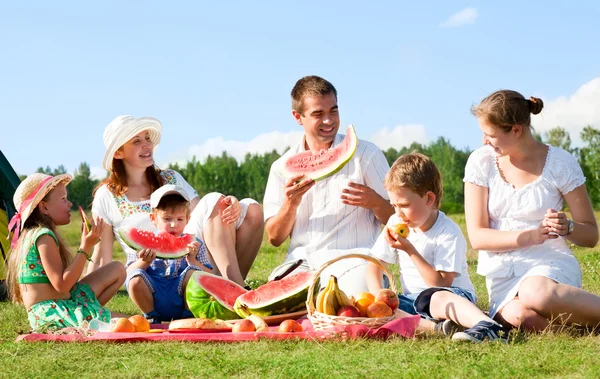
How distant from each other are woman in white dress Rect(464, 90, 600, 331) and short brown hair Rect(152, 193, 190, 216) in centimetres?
239

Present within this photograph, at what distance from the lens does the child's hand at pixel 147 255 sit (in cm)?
603

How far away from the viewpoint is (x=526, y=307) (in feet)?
16.3

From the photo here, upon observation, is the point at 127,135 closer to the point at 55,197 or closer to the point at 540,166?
the point at 55,197

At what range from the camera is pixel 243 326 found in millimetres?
5203

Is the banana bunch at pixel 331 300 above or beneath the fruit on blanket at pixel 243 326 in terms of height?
above

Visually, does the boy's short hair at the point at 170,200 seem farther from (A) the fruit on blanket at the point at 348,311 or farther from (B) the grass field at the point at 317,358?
(A) the fruit on blanket at the point at 348,311

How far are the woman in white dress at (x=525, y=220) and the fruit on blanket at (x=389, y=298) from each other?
719mm

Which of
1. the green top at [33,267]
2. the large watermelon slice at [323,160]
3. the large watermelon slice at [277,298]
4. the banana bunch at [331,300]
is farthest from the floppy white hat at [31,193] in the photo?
the banana bunch at [331,300]

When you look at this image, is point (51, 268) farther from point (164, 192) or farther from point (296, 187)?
point (296, 187)

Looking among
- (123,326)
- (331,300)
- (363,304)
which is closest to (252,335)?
(331,300)

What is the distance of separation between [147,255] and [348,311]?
195cm

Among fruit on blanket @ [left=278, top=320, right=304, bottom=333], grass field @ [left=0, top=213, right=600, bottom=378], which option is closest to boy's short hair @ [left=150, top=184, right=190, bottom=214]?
grass field @ [left=0, top=213, right=600, bottom=378]

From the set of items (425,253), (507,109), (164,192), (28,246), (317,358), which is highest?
(507,109)

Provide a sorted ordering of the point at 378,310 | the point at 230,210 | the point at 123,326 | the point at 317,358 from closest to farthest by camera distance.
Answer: the point at 317,358 < the point at 378,310 < the point at 123,326 < the point at 230,210
